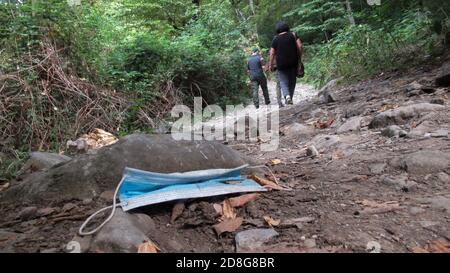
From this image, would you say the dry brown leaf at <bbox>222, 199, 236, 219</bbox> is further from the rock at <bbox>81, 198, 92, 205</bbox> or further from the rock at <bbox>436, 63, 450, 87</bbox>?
the rock at <bbox>436, 63, 450, 87</bbox>

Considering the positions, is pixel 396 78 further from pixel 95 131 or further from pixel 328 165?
pixel 95 131

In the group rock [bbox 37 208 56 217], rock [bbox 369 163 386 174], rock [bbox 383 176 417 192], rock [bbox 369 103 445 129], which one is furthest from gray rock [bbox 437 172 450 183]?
rock [bbox 37 208 56 217]

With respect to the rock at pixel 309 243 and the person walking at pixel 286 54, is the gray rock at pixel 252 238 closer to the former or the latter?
the rock at pixel 309 243

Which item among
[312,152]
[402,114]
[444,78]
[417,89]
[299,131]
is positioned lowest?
[299,131]

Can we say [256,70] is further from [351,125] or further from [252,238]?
[252,238]

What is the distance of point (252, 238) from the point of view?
179cm

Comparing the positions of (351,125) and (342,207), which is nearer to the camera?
(342,207)

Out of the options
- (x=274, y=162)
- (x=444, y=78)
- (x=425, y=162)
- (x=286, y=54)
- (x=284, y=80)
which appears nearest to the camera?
(x=425, y=162)

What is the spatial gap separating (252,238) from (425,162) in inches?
53.2

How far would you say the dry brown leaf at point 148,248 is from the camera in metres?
1.62

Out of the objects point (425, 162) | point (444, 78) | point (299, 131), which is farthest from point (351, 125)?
point (425, 162)

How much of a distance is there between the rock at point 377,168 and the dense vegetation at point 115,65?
11.0ft

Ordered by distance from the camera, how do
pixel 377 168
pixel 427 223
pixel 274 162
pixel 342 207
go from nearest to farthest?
pixel 427 223, pixel 342 207, pixel 377 168, pixel 274 162
